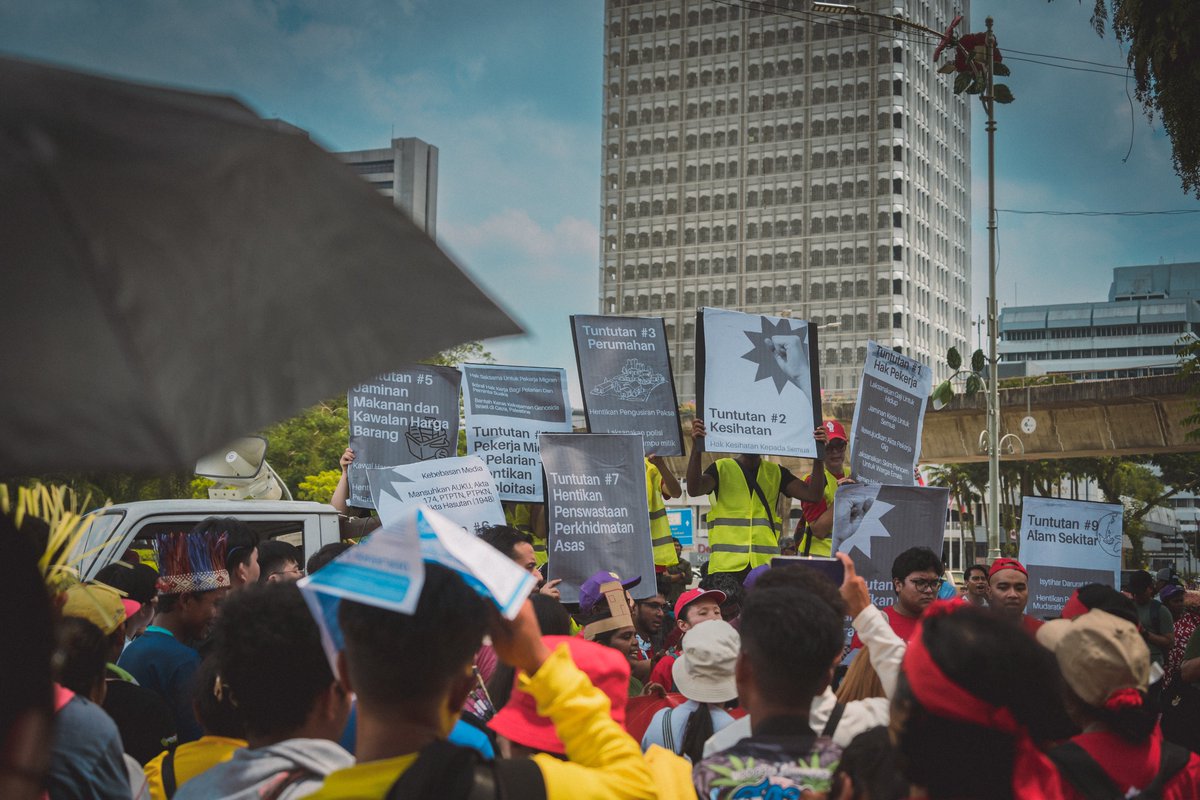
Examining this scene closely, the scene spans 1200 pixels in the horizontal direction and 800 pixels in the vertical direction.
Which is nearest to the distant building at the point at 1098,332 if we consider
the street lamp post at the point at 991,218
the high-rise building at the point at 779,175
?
the high-rise building at the point at 779,175

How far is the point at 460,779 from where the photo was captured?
196 centimetres

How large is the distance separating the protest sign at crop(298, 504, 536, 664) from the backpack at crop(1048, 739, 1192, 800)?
1.80 meters

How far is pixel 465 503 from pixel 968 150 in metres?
143

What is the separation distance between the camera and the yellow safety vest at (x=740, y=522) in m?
7.83

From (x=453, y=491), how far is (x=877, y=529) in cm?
278

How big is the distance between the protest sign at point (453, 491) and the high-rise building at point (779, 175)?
366ft


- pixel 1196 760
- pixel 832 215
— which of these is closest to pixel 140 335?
pixel 1196 760

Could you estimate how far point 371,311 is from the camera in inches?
77.7

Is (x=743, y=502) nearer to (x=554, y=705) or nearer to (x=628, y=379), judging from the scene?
(x=628, y=379)

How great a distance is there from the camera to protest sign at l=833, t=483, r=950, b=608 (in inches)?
292

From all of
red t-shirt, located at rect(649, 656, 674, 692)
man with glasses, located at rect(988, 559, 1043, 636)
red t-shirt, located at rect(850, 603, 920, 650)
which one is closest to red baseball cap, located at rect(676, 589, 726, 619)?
red t-shirt, located at rect(649, 656, 674, 692)

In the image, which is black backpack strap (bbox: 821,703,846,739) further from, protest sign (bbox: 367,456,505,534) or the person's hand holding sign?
protest sign (bbox: 367,456,505,534)

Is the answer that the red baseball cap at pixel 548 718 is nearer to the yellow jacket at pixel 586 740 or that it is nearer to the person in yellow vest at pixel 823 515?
the yellow jacket at pixel 586 740

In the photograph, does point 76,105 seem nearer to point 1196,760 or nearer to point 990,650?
point 990,650
